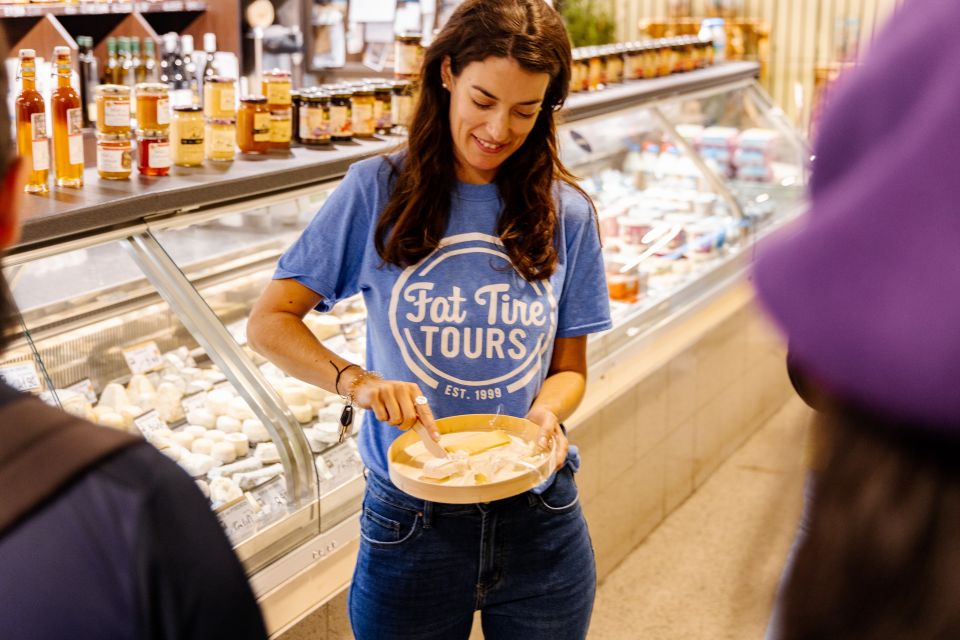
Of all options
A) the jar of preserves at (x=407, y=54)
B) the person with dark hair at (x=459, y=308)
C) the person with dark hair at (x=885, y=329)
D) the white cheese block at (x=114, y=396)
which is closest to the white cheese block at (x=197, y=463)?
the white cheese block at (x=114, y=396)

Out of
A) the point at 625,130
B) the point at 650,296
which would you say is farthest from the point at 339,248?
the point at 625,130

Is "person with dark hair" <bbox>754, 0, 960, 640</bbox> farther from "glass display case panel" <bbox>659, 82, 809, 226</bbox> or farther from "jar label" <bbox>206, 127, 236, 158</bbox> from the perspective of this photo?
"glass display case panel" <bbox>659, 82, 809, 226</bbox>

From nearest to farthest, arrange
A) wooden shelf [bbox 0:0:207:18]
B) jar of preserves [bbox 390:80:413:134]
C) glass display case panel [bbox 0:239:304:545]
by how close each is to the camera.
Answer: glass display case panel [bbox 0:239:304:545] < jar of preserves [bbox 390:80:413:134] < wooden shelf [bbox 0:0:207:18]

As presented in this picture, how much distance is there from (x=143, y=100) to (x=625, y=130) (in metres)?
2.98

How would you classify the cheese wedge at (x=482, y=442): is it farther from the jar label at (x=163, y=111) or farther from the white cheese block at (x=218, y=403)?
the jar label at (x=163, y=111)

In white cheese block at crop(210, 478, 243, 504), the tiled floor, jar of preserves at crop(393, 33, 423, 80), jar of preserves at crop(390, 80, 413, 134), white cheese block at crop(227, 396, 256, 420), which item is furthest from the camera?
the tiled floor

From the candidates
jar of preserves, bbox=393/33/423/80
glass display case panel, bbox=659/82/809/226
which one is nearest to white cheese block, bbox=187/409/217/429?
jar of preserves, bbox=393/33/423/80

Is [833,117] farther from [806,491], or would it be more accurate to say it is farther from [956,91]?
[806,491]

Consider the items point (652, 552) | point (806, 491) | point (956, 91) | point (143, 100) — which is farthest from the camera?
point (652, 552)

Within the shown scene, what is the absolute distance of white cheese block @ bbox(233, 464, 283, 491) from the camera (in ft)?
8.39

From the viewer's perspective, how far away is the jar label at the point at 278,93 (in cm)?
302

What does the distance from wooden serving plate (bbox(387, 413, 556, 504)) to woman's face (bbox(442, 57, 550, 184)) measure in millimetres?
471

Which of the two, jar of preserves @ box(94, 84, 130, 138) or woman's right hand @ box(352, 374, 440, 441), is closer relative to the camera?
woman's right hand @ box(352, 374, 440, 441)

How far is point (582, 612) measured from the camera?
217 cm
